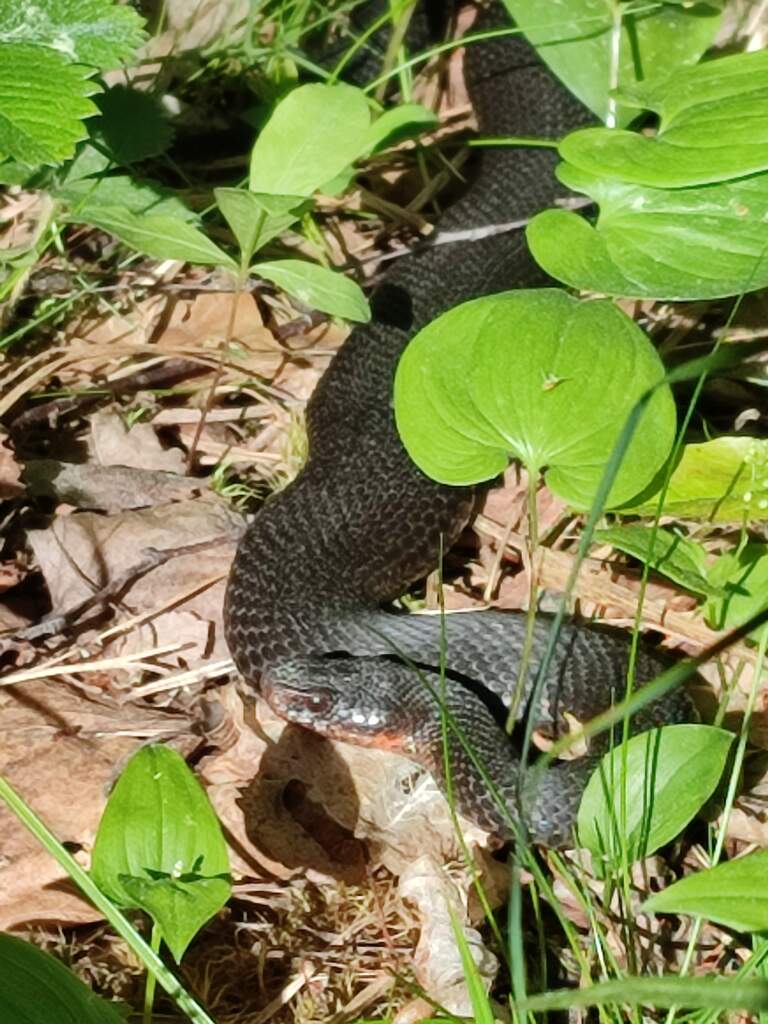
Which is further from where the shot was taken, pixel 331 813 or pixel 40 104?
pixel 331 813

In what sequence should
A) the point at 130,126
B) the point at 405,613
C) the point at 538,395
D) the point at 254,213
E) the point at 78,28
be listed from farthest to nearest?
the point at 130,126 → the point at 405,613 → the point at 254,213 → the point at 78,28 → the point at 538,395

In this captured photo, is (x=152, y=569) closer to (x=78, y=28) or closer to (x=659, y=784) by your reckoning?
(x=78, y=28)

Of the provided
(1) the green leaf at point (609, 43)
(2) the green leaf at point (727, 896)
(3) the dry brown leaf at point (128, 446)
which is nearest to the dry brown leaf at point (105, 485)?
(3) the dry brown leaf at point (128, 446)

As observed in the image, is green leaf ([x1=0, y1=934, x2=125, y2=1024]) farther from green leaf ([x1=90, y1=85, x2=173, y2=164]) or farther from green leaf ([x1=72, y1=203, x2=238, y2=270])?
green leaf ([x1=90, y1=85, x2=173, y2=164])

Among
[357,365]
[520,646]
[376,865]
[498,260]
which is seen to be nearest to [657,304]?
[498,260]

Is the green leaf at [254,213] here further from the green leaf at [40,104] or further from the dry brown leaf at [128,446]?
the dry brown leaf at [128,446]

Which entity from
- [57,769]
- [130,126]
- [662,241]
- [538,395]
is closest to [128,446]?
[130,126]

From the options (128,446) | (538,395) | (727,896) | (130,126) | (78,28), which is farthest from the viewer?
(130,126)
